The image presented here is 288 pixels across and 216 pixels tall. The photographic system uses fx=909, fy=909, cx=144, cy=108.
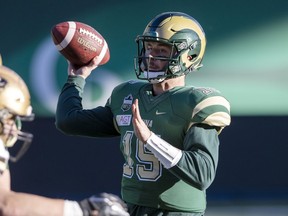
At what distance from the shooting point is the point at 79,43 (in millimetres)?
4648

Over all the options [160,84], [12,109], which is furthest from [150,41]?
[12,109]

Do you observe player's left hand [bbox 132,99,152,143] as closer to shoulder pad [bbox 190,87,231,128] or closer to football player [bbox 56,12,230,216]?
football player [bbox 56,12,230,216]

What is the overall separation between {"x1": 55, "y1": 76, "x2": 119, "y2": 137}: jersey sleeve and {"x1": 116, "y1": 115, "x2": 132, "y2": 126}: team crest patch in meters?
0.14

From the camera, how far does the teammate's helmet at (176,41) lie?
429 cm

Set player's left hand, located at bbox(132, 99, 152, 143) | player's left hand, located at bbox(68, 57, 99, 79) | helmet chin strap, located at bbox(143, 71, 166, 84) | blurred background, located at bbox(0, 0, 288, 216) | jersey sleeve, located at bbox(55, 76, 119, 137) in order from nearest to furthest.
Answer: player's left hand, located at bbox(132, 99, 152, 143), helmet chin strap, located at bbox(143, 71, 166, 84), jersey sleeve, located at bbox(55, 76, 119, 137), player's left hand, located at bbox(68, 57, 99, 79), blurred background, located at bbox(0, 0, 288, 216)

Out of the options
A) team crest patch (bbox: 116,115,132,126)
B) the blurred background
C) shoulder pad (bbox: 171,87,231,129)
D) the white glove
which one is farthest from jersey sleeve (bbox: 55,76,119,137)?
the blurred background

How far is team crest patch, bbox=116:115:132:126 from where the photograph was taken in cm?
426

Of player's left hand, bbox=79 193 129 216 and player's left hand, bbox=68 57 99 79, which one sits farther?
player's left hand, bbox=68 57 99 79

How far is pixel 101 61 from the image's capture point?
475 cm

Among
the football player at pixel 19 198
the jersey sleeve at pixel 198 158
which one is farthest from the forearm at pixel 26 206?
the jersey sleeve at pixel 198 158

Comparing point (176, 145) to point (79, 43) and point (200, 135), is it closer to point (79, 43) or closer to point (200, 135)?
point (200, 135)

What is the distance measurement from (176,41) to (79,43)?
592mm

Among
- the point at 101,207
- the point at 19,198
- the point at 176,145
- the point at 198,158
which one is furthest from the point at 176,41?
the point at 19,198

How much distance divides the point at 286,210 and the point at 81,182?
161cm
